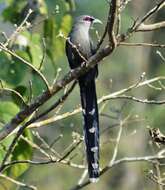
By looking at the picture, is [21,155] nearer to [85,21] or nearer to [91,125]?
[91,125]

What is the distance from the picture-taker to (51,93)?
2.63m

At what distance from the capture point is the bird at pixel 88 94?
9.98 feet

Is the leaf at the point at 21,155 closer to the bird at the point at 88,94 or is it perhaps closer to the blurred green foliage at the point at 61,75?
the blurred green foliage at the point at 61,75

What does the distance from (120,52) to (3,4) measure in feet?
30.3

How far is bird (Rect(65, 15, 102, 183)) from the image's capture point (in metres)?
3.04

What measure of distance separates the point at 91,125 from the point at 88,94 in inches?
6.4

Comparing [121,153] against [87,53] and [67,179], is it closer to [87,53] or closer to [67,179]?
[67,179]

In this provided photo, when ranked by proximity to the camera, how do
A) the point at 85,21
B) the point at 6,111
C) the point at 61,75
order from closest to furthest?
the point at 6,111 < the point at 85,21 < the point at 61,75

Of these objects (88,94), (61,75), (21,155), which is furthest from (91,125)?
(61,75)

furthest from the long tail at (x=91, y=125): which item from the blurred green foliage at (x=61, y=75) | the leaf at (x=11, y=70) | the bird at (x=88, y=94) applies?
the leaf at (x=11, y=70)

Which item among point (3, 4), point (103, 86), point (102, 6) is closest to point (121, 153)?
point (103, 86)

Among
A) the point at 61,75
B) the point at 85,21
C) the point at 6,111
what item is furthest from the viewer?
the point at 61,75

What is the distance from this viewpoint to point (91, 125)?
3.14 meters

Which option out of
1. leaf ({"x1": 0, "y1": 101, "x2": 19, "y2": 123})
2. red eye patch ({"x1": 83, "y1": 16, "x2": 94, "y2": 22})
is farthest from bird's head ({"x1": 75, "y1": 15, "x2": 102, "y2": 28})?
leaf ({"x1": 0, "y1": 101, "x2": 19, "y2": 123})
